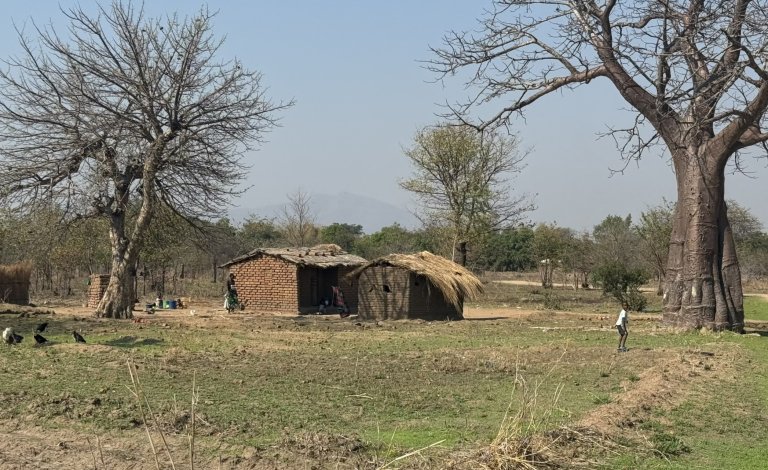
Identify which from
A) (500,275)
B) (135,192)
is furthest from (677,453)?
(500,275)

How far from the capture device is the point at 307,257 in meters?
29.0

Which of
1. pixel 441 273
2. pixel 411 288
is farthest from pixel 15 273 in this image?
pixel 441 273

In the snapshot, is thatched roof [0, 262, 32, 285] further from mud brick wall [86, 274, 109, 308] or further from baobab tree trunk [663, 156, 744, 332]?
baobab tree trunk [663, 156, 744, 332]

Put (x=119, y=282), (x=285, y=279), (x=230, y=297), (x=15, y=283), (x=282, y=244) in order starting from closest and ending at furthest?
1. (x=119, y=282)
2. (x=15, y=283)
3. (x=230, y=297)
4. (x=285, y=279)
5. (x=282, y=244)

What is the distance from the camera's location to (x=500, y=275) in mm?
69625

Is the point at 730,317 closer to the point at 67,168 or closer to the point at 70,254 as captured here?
the point at 67,168

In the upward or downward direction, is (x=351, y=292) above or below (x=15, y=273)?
below

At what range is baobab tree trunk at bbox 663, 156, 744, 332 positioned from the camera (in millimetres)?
18922

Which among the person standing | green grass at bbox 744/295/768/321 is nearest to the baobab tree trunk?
green grass at bbox 744/295/768/321

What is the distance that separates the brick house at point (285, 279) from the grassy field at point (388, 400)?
1089 centimetres

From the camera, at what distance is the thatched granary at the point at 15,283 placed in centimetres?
2667

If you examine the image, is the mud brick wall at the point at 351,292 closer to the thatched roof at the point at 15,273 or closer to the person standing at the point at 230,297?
the person standing at the point at 230,297

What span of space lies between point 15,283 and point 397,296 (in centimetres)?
1349

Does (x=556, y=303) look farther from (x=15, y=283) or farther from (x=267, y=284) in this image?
(x=15, y=283)
